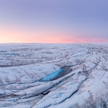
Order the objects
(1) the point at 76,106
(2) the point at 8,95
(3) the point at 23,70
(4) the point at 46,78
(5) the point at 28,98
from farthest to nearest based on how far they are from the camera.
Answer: (3) the point at 23,70
(4) the point at 46,78
(2) the point at 8,95
(5) the point at 28,98
(1) the point at 76,106

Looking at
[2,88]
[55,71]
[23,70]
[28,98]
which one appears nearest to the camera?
[28,98]

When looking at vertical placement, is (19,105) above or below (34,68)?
below

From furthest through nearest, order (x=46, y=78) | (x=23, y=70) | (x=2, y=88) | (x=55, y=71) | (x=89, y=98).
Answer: (x=55, y=71)
(x=23, y=70)
(x=46, y=78)
(x=2, y=88)
(x=89, y=98)

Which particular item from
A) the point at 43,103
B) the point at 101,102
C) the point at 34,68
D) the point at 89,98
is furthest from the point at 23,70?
the point at 101,102

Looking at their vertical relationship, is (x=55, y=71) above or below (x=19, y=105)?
above

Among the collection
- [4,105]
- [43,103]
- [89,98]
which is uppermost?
[89,98]

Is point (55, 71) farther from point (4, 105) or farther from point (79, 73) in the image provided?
point (4, 105)

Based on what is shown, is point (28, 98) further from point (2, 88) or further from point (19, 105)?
point (2, 88)

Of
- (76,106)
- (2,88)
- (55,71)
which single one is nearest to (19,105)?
(2,88)

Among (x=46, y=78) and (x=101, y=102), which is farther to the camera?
(x=46, y=78)
